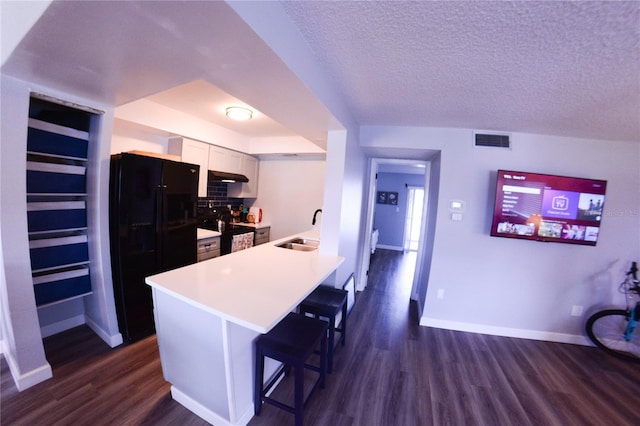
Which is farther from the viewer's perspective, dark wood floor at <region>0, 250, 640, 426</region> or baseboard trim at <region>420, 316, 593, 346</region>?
baseboard trim at <region>420, 316, 593, 346</region>

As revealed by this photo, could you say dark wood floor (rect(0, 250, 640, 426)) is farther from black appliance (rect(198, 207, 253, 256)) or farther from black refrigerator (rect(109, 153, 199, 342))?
black appliance (rect(198, 207, 253, 256))

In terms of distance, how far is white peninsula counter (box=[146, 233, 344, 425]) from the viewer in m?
1.19

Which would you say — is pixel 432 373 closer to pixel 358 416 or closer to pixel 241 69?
pixel 358 416

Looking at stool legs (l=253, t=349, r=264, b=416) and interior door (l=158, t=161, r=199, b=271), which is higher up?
interior door (l=158, t=161, r=199, b=271)

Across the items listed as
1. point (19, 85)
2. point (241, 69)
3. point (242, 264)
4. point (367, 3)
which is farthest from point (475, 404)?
point (19, 85)

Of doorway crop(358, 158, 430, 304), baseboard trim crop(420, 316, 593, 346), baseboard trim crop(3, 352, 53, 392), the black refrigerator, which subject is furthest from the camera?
doorway crop(358, 158, 430, 304)

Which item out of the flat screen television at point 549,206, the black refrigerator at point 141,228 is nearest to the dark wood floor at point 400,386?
the black refrigerator at point 141,228

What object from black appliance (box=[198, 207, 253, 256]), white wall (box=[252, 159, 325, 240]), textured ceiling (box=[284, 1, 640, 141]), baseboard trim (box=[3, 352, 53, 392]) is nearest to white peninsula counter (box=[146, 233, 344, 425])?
baseboard trim (box=[3, 352, 53, 392])

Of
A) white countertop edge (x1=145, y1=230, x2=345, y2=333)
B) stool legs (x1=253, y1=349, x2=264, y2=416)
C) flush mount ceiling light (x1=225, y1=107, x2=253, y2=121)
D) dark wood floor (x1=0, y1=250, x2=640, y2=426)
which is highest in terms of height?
flush mount ceiling light (x1=225, y1=107, x2=253, y2=121)

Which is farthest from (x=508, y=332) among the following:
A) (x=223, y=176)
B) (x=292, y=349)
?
(x=223, y=176)

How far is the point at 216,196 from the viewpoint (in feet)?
12.7

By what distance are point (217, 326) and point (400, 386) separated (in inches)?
61.7

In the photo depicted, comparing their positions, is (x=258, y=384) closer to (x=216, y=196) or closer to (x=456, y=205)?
(x=456, y=205)

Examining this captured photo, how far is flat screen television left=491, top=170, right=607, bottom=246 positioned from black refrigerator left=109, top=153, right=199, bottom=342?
3.48 metres
